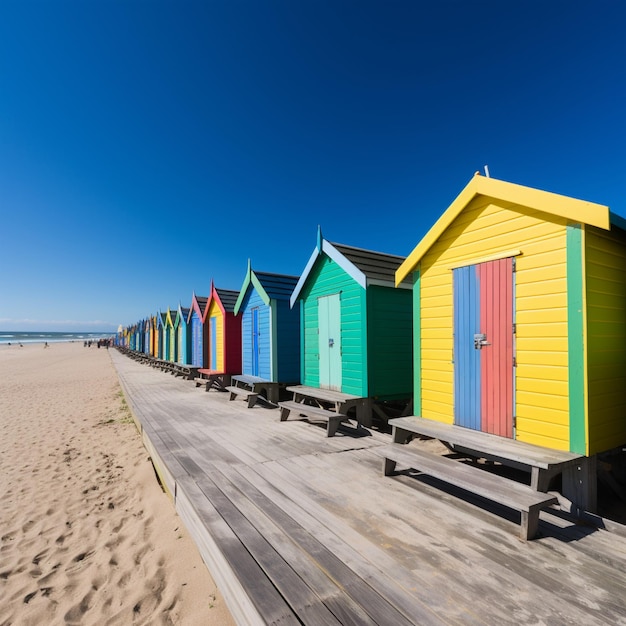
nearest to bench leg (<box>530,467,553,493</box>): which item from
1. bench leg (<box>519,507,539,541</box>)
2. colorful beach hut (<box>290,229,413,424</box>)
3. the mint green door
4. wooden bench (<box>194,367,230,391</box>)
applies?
bench leg (<box>519,507,539,541</box>)

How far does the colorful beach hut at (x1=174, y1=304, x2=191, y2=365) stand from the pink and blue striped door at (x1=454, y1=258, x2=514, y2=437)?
16789 mm

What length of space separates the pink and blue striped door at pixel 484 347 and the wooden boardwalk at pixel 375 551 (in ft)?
3.83

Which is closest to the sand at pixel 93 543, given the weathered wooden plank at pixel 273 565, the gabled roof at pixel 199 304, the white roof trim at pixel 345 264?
the weathered wooden plank at pixel 273 565

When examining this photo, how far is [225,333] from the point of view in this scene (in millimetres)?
14023

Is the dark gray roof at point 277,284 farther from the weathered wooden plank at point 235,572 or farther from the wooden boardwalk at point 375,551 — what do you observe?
the weathered wooden plank at point 235,572

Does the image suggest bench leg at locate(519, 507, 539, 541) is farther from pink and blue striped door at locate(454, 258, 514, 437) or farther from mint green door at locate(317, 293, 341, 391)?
mint green door at locate(317, 293, 341, 391)

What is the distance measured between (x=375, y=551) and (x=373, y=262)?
6039 millimetres

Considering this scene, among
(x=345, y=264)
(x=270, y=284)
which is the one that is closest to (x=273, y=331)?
(x=270, y=284)

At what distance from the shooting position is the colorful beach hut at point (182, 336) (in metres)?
19.4

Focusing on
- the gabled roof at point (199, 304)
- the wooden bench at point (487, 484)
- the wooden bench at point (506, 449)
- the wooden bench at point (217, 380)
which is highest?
the gabled roof at point (199, 304)

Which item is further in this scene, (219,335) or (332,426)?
(219,335)

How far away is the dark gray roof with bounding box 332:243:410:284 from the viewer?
7.47m

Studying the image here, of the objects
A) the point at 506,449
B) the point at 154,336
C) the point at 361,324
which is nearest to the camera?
the point at 506,449

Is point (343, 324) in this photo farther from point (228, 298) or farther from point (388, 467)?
point (228, 298)
